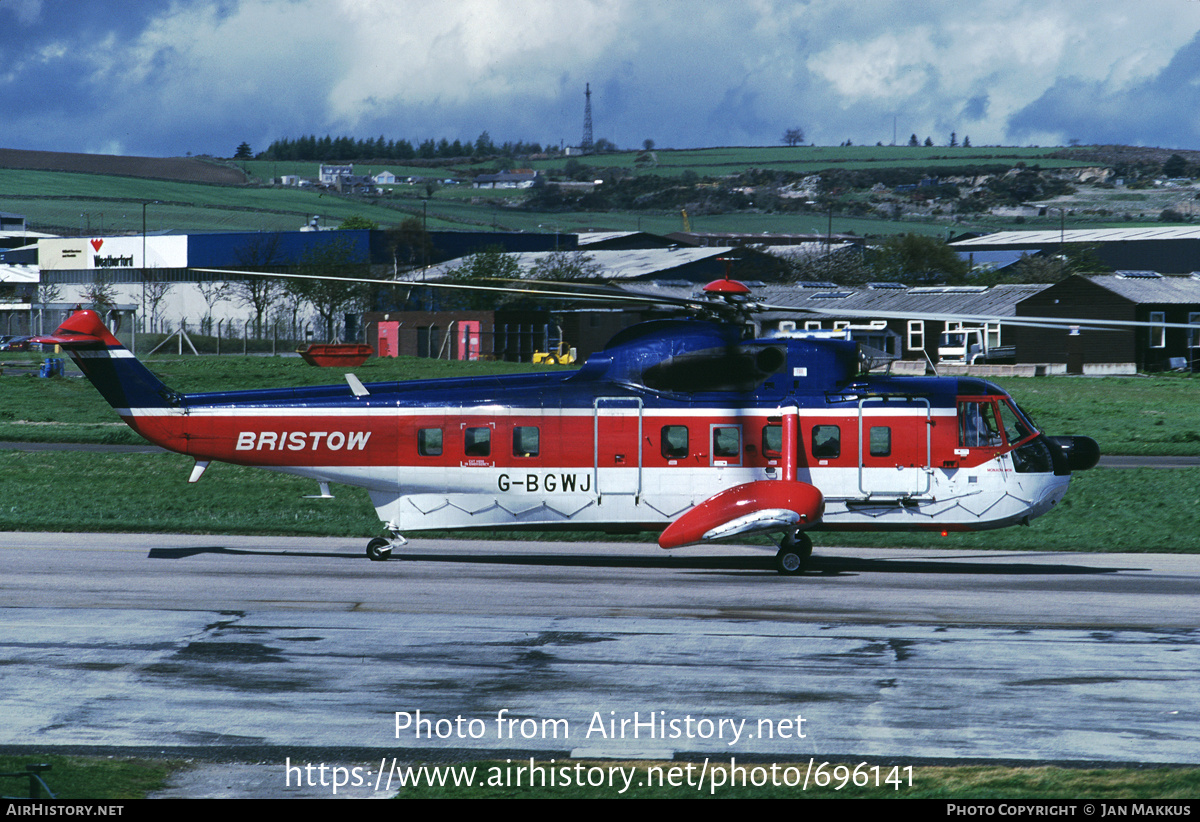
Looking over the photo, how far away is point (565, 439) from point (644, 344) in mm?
1961

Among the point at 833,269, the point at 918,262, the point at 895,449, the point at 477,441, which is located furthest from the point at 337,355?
the point at 918,262

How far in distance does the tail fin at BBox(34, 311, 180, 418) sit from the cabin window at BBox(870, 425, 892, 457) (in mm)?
11170

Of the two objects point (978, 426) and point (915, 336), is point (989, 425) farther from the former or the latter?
point (915, 336)

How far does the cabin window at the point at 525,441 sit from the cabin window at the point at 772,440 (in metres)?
3.55

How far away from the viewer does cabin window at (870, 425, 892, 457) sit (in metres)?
18.0

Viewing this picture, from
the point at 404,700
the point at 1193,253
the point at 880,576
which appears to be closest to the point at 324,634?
the point at 404,700

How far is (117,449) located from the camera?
106 feet

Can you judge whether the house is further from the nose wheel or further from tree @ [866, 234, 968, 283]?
the nose wheel

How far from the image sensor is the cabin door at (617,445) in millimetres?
18297

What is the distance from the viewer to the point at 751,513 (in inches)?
683

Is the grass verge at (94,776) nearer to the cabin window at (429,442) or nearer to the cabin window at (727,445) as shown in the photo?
the cabin window at (429,442)

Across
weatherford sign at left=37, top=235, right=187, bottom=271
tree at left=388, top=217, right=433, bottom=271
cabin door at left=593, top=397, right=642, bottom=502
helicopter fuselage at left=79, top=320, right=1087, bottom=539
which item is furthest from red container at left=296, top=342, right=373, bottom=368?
weatherford sign at left=37, top=235, right=187, bottom=271

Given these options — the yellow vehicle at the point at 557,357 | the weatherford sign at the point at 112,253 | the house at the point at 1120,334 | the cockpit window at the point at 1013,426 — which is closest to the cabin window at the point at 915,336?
the house at the point at 1120,334
